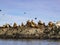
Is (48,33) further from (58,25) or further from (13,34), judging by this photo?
(13,34)

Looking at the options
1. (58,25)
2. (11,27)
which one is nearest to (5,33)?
(11,27)

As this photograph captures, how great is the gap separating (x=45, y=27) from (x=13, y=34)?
37.4 ft

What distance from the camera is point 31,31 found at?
107m

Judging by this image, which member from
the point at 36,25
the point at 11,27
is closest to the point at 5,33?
the point at 11,27

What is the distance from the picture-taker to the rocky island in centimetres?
9969

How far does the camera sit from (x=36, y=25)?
112 meters

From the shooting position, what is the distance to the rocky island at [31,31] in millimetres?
99688

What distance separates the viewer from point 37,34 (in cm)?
10331

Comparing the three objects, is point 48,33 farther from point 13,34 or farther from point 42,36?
point 13,34

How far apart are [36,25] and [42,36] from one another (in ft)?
38.6

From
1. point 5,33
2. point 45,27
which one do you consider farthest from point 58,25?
point 5,33

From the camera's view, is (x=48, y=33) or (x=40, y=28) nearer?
(x=48, y=33)

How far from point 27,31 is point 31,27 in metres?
8.09

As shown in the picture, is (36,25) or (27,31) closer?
(27,31)
